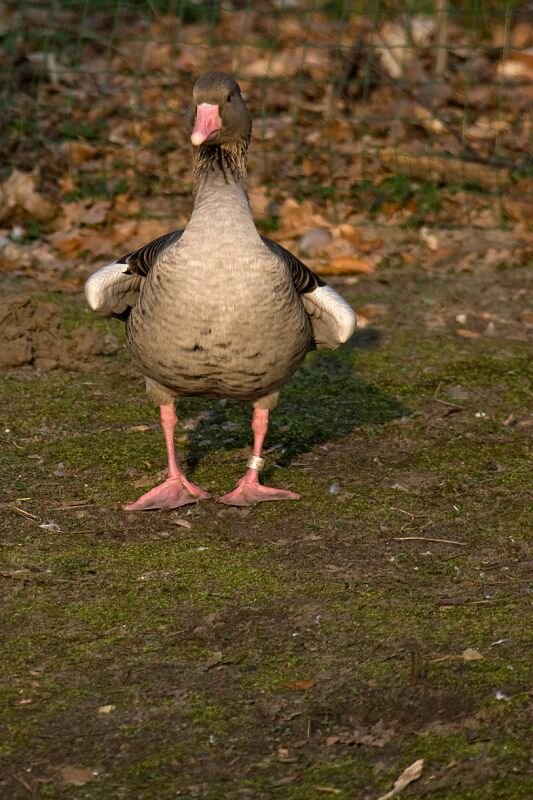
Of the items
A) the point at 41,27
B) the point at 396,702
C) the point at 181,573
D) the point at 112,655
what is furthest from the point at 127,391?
the point at 41,27

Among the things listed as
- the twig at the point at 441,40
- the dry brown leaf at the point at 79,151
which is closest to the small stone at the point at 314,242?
the dry brown leaf at the point at 79,151

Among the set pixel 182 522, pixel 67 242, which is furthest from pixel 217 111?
pixel 67 242

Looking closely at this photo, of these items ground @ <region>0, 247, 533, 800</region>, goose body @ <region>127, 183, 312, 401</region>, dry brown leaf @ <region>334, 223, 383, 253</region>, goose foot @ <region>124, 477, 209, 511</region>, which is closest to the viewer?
ground @ <region>0, 247, 533, 800</region>

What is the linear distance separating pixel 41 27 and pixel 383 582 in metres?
10.5

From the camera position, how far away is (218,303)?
588cm

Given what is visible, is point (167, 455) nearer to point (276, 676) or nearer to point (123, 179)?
point (276, 676)

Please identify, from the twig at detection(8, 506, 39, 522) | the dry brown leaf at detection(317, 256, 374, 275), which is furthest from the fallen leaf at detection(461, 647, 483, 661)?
the dry brown leaf at detection(317, 256, 374, 275)

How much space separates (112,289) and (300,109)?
7303mm

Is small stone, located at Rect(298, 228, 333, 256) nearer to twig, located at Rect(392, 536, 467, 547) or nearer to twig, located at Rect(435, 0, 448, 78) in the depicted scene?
twig, located at Rect(435, 0, 448, 78)

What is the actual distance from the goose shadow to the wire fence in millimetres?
3033

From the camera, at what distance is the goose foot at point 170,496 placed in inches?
257

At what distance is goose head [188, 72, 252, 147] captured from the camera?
20.5 ft

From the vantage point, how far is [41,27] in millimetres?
14375

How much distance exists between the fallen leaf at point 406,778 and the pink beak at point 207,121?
3241mm
